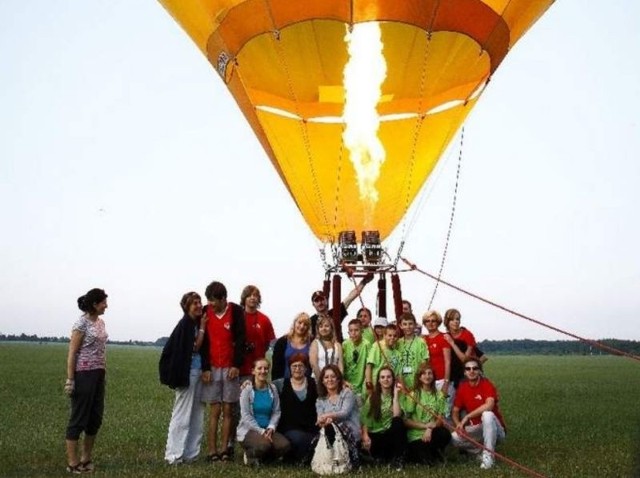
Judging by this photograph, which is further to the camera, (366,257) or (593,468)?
(366,257)

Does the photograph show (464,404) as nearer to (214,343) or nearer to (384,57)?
(214,343)

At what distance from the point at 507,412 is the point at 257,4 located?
743 cm

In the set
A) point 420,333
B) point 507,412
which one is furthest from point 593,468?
point 507,412

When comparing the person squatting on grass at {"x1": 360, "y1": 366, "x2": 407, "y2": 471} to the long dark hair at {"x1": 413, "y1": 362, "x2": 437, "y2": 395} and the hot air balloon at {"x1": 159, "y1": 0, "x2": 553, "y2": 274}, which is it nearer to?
the long dark hair at {"x1": 413, "y1": 362, "x2": 437, "y2": 395}

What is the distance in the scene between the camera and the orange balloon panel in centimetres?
795

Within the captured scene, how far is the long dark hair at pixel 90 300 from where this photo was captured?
6273 mm

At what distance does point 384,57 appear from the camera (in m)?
8.09

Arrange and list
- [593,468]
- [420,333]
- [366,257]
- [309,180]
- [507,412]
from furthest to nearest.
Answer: [507,412], [309,180], [366,257], [420,333], [593,468]

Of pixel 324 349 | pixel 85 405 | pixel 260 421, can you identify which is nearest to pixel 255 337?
pixel 324 349

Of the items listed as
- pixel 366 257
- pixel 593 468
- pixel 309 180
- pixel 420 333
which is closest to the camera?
pixel 593 468

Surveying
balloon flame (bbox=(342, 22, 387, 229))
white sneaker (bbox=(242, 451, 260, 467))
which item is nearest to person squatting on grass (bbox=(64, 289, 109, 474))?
white sneaker (bbox=(242, 451, 260, 467))

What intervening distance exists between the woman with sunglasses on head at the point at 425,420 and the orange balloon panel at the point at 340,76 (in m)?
2.33

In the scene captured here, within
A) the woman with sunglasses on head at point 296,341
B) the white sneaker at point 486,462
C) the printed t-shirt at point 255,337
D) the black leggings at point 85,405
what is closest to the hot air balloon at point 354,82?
the printed t-shirt at point 255,337

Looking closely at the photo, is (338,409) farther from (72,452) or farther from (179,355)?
(72,452)
